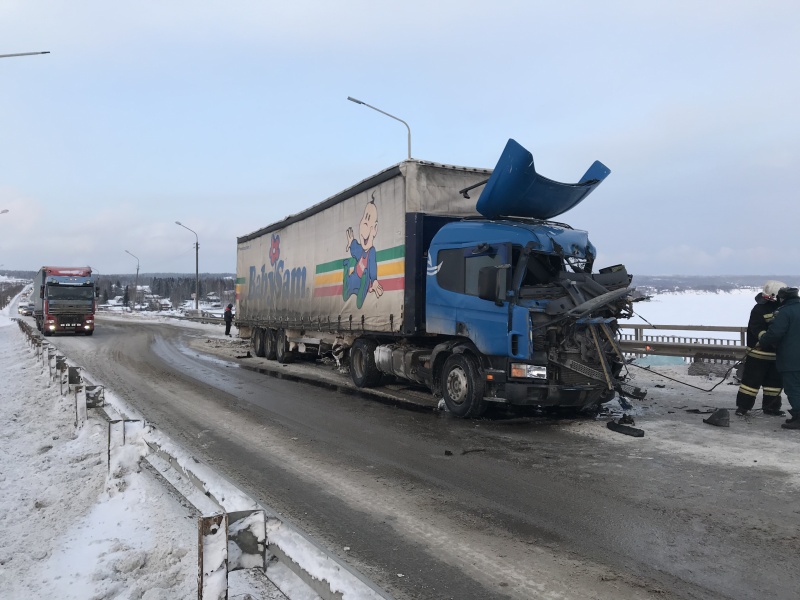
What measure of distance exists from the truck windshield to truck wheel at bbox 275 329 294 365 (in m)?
17.1

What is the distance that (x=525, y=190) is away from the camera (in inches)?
351

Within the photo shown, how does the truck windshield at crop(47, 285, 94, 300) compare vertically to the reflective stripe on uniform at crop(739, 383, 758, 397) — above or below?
above

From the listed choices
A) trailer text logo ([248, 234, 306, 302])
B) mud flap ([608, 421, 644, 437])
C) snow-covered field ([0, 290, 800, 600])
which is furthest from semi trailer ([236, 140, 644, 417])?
trailer text logo ([248, 234, 306, 302])

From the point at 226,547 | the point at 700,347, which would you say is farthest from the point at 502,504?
the point at 700,347

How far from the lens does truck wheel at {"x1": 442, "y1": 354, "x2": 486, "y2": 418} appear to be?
8469 millimetres

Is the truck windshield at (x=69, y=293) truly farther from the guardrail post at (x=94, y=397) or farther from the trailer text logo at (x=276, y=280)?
the guardrail post at (x=94, y=397)

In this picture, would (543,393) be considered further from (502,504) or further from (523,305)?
(502,504)

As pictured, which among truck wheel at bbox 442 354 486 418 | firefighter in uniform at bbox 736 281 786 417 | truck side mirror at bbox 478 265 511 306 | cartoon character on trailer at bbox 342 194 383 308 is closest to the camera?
truck side mirror at bbox 478 265 511 306

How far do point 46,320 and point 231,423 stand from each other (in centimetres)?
2530

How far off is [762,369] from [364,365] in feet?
23.3

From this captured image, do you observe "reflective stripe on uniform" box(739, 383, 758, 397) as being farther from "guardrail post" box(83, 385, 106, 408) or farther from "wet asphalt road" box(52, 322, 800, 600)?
"guardrail post" box(83, 385, 106, 408)

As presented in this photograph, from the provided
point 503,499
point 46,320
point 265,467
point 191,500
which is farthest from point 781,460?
point 46,320

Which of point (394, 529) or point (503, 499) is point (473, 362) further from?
point (394, 529)

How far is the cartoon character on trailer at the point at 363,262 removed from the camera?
11383mm
